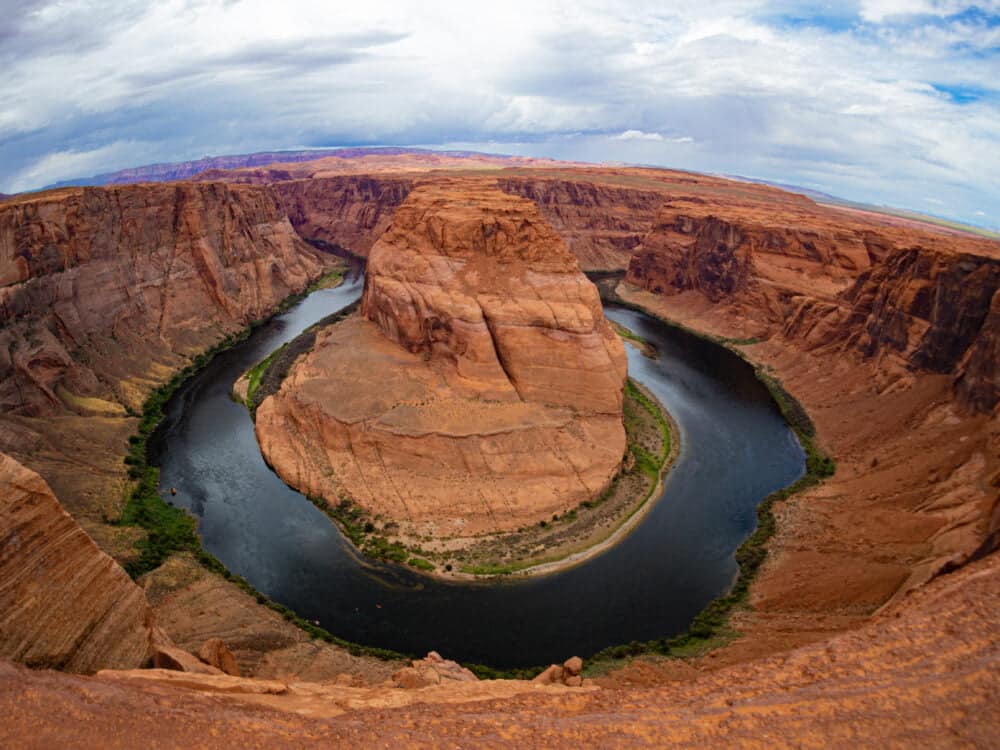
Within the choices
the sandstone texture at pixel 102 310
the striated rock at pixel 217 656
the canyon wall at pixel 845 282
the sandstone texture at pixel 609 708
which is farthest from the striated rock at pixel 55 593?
the canyon wall at pixel 845 282

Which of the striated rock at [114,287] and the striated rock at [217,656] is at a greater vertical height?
the striated rock at [114,287]

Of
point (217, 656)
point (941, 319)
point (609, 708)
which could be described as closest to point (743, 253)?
point (941, 319)

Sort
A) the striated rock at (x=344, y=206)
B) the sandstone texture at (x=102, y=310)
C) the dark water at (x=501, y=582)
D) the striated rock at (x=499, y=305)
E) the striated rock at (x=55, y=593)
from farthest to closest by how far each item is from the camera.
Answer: the striated rock at (x=344, y=206), the striated rock at (x=499, y=305), the sandstone texture at (x=102, y=310), the dark water at (x=501, y=582), the striated rock at (x=55, y=593)

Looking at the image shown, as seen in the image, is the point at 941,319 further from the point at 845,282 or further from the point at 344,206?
the point at 344,206

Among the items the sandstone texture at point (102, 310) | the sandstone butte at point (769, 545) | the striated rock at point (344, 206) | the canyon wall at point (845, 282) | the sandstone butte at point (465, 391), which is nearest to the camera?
the sandstone butte at point (769, 545)

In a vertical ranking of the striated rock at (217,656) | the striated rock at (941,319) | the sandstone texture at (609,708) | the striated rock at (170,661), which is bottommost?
the striated rock at (217,656)

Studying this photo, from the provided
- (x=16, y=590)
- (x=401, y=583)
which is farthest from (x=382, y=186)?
(x=16, y=590)

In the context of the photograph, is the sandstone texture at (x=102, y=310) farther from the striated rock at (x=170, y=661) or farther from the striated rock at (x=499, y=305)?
the striated rock at (x=499, y=305)

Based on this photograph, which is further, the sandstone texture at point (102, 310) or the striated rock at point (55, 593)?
the sandstone texture at point (102, 310)
